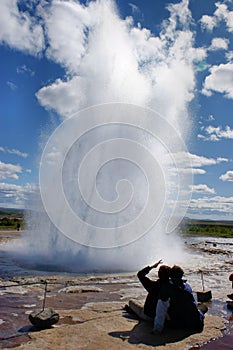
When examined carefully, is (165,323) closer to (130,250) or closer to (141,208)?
(130,250)

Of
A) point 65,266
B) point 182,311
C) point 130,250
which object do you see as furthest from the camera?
point 130,250

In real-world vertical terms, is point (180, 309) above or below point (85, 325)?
above

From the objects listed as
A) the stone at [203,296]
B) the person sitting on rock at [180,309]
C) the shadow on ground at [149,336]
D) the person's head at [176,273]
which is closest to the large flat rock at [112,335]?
the shadow on ground at [149,336]

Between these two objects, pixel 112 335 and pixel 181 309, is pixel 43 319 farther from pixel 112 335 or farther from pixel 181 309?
pixel 181 309

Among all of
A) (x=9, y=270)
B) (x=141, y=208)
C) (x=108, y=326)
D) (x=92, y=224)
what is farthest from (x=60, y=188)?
(x=108, y=326)

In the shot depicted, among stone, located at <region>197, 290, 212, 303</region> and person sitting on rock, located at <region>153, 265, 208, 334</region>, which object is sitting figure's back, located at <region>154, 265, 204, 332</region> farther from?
stone, located at <region>197, 290, 212, 303</region>

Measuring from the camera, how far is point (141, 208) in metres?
22.4

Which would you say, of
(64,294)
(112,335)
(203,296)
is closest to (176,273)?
(112,335)

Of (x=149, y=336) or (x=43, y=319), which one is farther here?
(x=43, y=319)

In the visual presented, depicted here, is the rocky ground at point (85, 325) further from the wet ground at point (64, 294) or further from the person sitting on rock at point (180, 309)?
the person sitting on rock at point (180, 309)

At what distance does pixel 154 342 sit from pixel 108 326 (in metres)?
1.18

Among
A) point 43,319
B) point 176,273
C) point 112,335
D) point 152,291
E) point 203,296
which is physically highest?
point 176,273

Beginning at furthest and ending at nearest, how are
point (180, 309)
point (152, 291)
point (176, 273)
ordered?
1. point (152, 291)
2. point (176, 273)
3. point (180, 309)

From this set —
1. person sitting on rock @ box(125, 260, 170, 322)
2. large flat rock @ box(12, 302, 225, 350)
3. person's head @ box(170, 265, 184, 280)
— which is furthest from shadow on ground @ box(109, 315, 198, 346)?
person's head @ box(170, 265, 184, 280)
